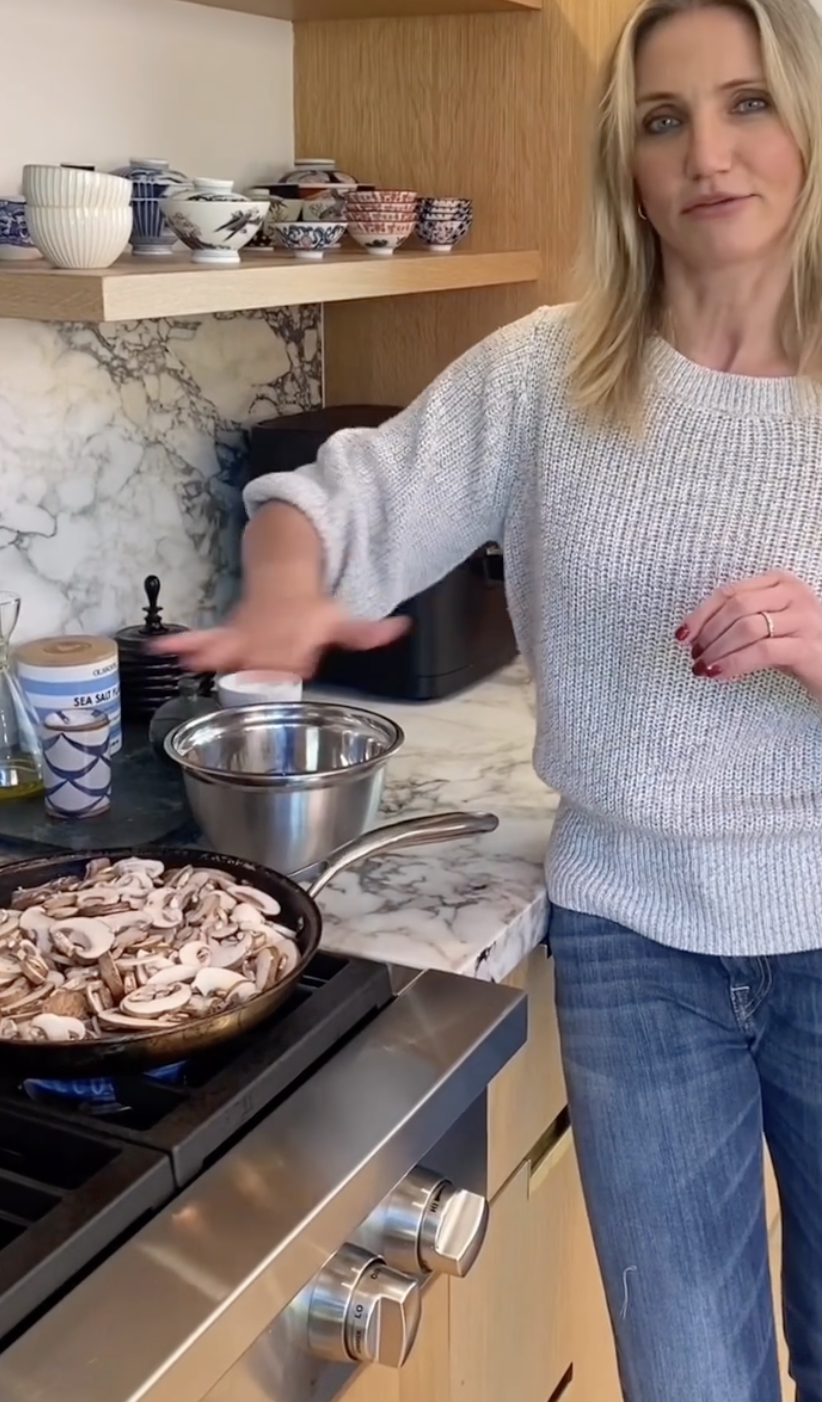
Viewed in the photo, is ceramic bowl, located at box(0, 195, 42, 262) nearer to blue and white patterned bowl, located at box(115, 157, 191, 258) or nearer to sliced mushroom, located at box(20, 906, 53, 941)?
blue and white patterned bowl, located at box(115, 157, 191, 258)

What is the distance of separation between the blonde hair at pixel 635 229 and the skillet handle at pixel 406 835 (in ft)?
1.25

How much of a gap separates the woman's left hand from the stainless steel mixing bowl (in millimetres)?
366

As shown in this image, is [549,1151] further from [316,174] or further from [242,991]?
[316,174]

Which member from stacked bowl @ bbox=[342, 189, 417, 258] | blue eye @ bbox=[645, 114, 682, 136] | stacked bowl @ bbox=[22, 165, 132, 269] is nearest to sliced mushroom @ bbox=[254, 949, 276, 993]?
stacked bowl @ bbox=[22, 165, 132, 269]

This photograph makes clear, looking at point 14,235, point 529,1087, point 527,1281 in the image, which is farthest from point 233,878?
point 14,235

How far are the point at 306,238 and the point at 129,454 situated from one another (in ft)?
1.00

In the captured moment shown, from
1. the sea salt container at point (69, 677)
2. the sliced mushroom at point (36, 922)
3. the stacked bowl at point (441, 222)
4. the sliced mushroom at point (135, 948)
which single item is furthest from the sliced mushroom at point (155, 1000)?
the stacked bowl at point (441, 222)

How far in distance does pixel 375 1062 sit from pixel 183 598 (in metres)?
0.91

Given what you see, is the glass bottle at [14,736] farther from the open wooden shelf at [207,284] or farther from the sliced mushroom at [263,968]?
the sliced mushroom at [263,968]

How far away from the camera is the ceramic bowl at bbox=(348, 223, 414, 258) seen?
5.56 ft

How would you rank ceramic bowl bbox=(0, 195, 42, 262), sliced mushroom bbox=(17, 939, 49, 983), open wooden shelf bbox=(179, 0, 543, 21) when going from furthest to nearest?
open wooden shelf bbox=(179, 0, 543, 21), ceramic bowl bbox=(0, 195, 42, 262), sliced mushroom bbox=(17, 939, 49, 983)

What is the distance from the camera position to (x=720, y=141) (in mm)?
1202

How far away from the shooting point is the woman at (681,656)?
3.97 ft

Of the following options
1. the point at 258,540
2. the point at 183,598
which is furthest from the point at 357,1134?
the point at 183,598
